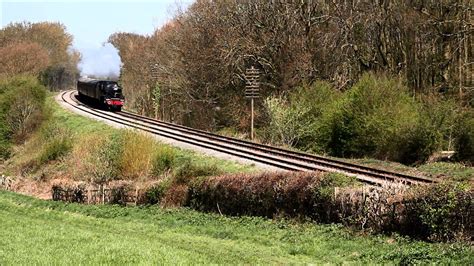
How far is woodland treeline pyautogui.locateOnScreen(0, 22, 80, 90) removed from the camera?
84062mm

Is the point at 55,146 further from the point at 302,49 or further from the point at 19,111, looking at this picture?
the point at 302,49

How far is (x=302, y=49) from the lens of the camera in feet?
157

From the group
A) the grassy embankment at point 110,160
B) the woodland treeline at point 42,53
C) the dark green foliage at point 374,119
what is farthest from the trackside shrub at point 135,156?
the woodland treeline at point 42,53

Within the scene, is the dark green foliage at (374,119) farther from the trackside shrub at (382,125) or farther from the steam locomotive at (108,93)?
the steam locomotive at (108,93)

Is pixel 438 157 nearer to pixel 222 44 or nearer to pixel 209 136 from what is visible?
pixel 209 136

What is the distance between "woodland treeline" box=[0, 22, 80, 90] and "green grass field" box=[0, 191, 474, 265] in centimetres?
6609

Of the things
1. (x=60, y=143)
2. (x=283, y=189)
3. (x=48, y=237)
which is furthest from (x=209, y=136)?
(x=48, y=237)

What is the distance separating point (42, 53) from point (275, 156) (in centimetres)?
7714

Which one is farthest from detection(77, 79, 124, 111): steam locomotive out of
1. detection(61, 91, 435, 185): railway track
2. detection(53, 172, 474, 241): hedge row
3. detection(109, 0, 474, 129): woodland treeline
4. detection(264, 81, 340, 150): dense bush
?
detection(53, 172, 474, 241): hedge row

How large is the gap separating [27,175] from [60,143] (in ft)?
10.2

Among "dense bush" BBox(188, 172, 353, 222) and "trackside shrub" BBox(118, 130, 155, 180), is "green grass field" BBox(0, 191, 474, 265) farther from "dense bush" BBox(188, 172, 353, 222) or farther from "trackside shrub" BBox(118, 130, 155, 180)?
"trackside shrub" BBox(118, 130, 155, 180)

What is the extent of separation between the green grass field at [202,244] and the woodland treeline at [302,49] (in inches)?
818

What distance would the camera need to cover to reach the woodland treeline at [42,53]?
84.1 metres

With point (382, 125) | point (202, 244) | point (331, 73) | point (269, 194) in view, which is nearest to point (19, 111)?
point (331, 73)
